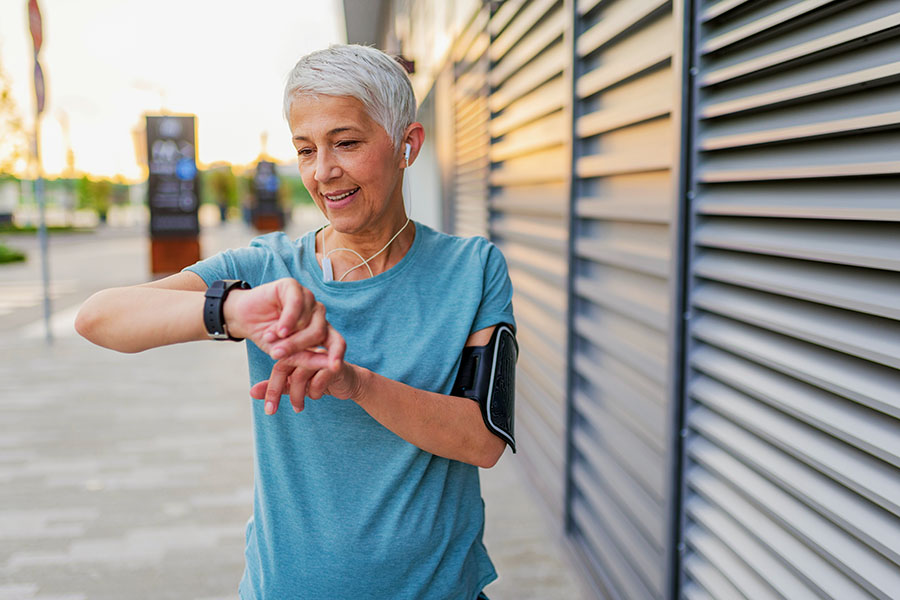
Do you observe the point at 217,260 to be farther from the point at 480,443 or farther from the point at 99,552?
the point at 99,552

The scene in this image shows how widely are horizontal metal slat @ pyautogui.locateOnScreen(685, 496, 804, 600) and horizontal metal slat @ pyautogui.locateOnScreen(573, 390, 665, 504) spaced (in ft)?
0.70

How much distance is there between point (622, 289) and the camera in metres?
2.71

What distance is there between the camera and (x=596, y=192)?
3.00 metres

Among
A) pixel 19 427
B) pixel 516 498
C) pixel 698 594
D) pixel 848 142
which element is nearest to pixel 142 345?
pixel 848 142

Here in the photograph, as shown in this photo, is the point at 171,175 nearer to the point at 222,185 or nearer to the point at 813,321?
the point at 813,321

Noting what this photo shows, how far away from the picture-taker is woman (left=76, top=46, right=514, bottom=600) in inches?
51.0

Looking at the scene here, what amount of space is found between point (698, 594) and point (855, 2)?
1.47 meters

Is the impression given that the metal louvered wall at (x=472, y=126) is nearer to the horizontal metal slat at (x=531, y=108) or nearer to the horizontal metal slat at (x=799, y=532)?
the horizontal metal slat at (x=531, y=108)

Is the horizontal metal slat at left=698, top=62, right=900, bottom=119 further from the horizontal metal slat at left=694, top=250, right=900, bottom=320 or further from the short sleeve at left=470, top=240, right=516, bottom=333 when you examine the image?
the short sleeve at left=470, top=240, right=516, bottom=333

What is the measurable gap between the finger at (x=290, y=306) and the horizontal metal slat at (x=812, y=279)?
0.92 m

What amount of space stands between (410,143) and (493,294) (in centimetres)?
31

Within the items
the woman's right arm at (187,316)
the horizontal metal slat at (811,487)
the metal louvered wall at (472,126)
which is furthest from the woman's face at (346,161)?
the metal louvered wall at (472,126)

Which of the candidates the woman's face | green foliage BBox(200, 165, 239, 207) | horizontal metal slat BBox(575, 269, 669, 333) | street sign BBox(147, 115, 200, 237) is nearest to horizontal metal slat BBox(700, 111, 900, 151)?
horizontal metal slat BBox(575, 269, 669, 333)

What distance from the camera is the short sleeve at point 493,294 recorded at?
1412 mm
